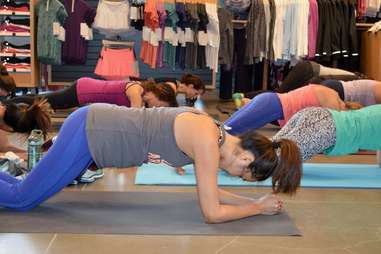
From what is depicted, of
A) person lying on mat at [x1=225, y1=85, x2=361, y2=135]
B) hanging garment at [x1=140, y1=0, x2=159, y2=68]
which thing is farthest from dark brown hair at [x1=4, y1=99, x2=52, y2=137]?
hanging garment at [x1=140, y1=0, x2=159, y2=68]

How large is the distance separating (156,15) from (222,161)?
18.3 feet

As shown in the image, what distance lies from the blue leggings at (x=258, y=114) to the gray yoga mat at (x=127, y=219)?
3.48ft

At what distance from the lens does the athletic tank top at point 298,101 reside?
14.1 ft

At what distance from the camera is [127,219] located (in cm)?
304

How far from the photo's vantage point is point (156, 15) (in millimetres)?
8031

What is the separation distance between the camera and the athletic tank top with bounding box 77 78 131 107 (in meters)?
5.32

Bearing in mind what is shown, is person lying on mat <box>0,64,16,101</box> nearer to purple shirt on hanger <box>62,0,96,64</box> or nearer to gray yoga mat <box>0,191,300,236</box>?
purple shirt on hanger <box>62,0,96,64</box>

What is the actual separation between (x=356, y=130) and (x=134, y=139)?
1615 mm

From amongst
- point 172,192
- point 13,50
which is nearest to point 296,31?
point 13,50

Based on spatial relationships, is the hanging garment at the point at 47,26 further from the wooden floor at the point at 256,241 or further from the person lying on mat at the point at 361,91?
the wooden floor at the point at 256,241

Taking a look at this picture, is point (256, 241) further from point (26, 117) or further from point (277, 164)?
point (26, 117)

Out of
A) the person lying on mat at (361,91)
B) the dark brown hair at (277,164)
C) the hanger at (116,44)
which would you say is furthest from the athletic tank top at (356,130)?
the hanger at (116,44)

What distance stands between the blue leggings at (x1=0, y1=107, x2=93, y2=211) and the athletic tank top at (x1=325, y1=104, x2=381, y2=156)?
5.45ft

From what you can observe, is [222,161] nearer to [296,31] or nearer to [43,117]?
[43,117]
